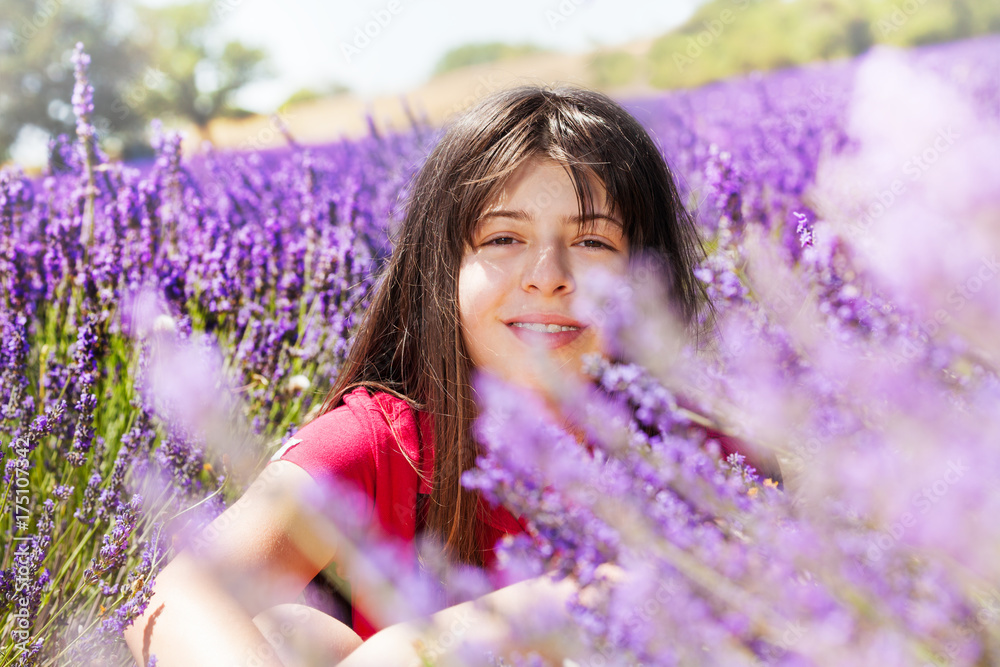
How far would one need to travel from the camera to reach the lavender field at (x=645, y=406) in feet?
1.83

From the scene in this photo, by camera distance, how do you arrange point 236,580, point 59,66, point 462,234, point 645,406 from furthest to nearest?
point 59,66 < point 462,234 < point 236,580 < point 645,406

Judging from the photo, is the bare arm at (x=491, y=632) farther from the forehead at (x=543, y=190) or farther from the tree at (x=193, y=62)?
the tree at (x=193, y=62)

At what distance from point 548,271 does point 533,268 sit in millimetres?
47

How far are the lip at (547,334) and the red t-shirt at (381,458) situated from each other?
0.34m

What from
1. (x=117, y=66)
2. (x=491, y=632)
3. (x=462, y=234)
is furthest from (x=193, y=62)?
(x=491, y=632)

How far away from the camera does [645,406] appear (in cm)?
71

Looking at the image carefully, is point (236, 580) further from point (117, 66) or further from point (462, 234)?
point (117, 66)

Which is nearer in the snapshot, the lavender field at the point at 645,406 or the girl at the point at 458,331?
the lavender field at the point at 645,406

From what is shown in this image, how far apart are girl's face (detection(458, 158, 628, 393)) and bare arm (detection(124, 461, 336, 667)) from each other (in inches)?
17.7

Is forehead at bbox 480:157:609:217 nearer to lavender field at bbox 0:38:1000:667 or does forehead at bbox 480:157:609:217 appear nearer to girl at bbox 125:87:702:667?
girl at bbox 125:87:702:667

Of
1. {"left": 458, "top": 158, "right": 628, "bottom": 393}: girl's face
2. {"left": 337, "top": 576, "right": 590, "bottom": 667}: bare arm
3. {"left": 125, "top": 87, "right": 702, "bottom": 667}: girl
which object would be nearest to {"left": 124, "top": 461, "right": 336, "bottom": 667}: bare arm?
{"left": 125, "top": 87, "right": 702, "bottom": 667}: girl

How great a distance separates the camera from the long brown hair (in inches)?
58.5

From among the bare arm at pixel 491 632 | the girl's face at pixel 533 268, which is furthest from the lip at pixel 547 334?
the bare arm at pixel 491 632

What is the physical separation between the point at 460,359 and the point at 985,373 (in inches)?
39.4
